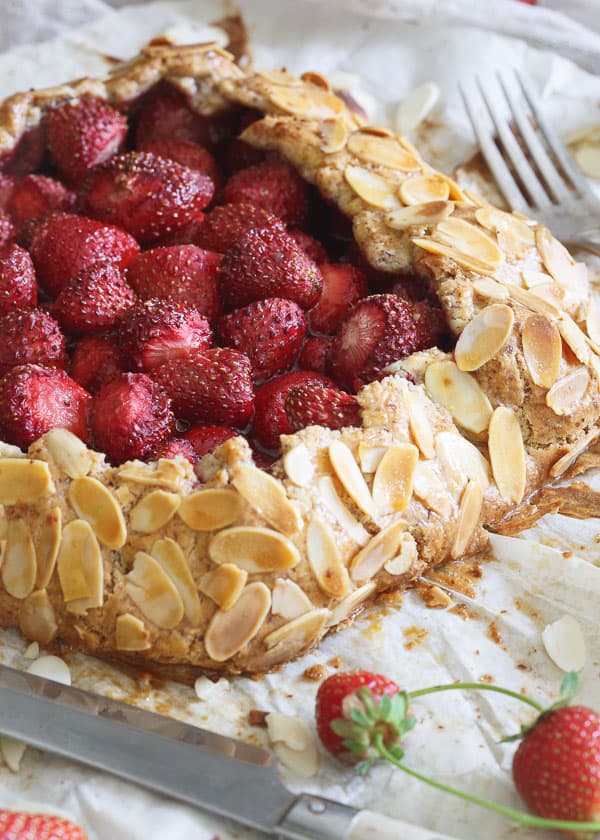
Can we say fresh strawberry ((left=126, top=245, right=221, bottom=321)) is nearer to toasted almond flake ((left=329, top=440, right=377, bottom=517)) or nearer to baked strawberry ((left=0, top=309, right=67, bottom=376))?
baked strawberry ((left=0, top=309, right=67, bottom=376))

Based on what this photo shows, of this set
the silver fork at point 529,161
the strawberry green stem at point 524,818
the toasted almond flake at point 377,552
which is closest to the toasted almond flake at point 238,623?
the toasted almond flake at point 377,552

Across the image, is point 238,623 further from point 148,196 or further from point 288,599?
point 148,196

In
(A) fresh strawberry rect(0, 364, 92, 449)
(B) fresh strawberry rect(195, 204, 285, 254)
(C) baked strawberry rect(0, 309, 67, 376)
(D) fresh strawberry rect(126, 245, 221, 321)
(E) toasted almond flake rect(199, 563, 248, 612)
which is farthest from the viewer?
(B) fresh strawberry rect(195, 204, 285, 254)

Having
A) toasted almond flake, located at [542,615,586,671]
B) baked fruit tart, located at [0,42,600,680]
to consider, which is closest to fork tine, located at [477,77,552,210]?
baked fruit tart, located at [0,42,600,680]

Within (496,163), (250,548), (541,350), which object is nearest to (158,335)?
(250,548)

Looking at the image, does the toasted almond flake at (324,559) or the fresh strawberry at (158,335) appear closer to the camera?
the toasted almond flake at (324,559)

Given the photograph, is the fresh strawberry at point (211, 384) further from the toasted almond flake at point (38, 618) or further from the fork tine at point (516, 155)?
the fork tine at point (516, 155)
